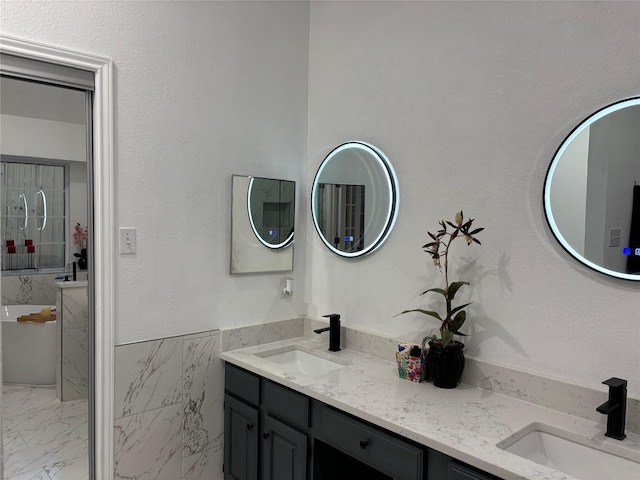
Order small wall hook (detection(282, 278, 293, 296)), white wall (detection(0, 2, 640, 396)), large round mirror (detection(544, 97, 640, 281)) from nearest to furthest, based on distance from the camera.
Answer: large round mirror (detection(544, 97, 640, 281)) → white wall (detection(0, 2, 640, 396)) → small wall hook (detection(282, 278, 293, 296))

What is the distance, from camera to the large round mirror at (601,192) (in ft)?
5.26

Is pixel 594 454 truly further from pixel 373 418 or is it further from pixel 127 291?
pixel 127 291

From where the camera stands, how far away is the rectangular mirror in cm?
249

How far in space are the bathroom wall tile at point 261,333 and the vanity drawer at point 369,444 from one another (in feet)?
2.33

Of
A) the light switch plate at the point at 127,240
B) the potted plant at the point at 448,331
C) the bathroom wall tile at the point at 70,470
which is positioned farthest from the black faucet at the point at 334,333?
the bathroom wall tile at the point at 70,470

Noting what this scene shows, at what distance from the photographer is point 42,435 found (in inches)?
78.5

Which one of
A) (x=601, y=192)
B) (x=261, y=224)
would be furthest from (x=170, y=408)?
(x=601, y=192)

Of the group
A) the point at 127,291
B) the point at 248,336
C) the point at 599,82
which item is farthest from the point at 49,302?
the point at 599,82

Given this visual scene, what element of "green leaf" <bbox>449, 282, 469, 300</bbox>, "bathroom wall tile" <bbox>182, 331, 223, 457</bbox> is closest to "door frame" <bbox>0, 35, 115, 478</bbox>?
"bathroom wall tile" <bbox>182, 331, 223, 457</bbox>

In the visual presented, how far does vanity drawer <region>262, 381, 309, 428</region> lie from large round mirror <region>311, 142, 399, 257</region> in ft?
2.62

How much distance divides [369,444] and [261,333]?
3.36ft

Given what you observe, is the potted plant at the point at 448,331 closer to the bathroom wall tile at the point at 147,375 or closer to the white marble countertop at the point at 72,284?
the bathroom wall tile at the point at 147,375

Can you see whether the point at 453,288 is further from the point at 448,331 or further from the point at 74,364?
the point at 74,364

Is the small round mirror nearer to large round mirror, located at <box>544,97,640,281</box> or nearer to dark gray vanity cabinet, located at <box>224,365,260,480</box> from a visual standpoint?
dark gray vanity cabinet, located at <box>224,365,260,480</box>
